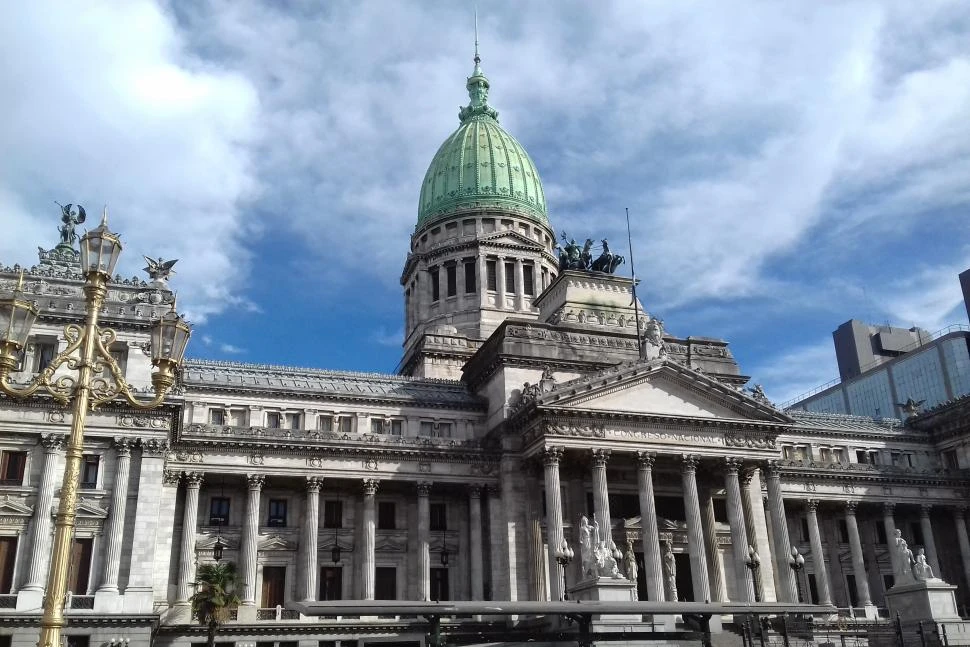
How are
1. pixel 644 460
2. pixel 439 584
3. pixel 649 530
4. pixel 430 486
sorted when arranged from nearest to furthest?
pixel 649 530 → pixel 644 460 → pixel 439 584 → pixel 430 486

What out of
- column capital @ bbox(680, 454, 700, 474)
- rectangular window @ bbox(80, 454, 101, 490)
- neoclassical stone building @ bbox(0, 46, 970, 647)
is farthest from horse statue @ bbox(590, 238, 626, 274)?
rectangular window @ bbox(80, 454, 101, 490)

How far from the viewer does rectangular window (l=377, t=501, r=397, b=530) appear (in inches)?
2427

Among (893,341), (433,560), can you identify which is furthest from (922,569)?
(893,341)

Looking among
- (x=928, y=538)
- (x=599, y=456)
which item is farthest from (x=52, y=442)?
(x=928, y=538)

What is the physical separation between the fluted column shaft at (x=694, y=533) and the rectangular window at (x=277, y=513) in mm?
26946

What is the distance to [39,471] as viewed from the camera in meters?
49.7

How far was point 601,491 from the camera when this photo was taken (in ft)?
188

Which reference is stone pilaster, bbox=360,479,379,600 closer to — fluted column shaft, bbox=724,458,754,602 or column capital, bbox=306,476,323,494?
column capital, bbox=306,476,323,494

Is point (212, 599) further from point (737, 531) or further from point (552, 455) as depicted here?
point (737, 531)

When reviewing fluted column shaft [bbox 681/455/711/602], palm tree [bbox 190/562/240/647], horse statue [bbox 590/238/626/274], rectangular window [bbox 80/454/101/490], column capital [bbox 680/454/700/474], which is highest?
horse statue [bbox 590/238/626/274]

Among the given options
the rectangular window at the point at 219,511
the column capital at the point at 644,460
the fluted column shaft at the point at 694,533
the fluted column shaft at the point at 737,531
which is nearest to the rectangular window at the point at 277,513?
the rectangular window at the point at 219,511

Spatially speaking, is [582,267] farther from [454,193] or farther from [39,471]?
[39,471]

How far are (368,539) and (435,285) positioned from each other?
42575 millimetres

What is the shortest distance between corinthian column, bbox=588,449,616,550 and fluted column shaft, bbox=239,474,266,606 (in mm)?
21538
